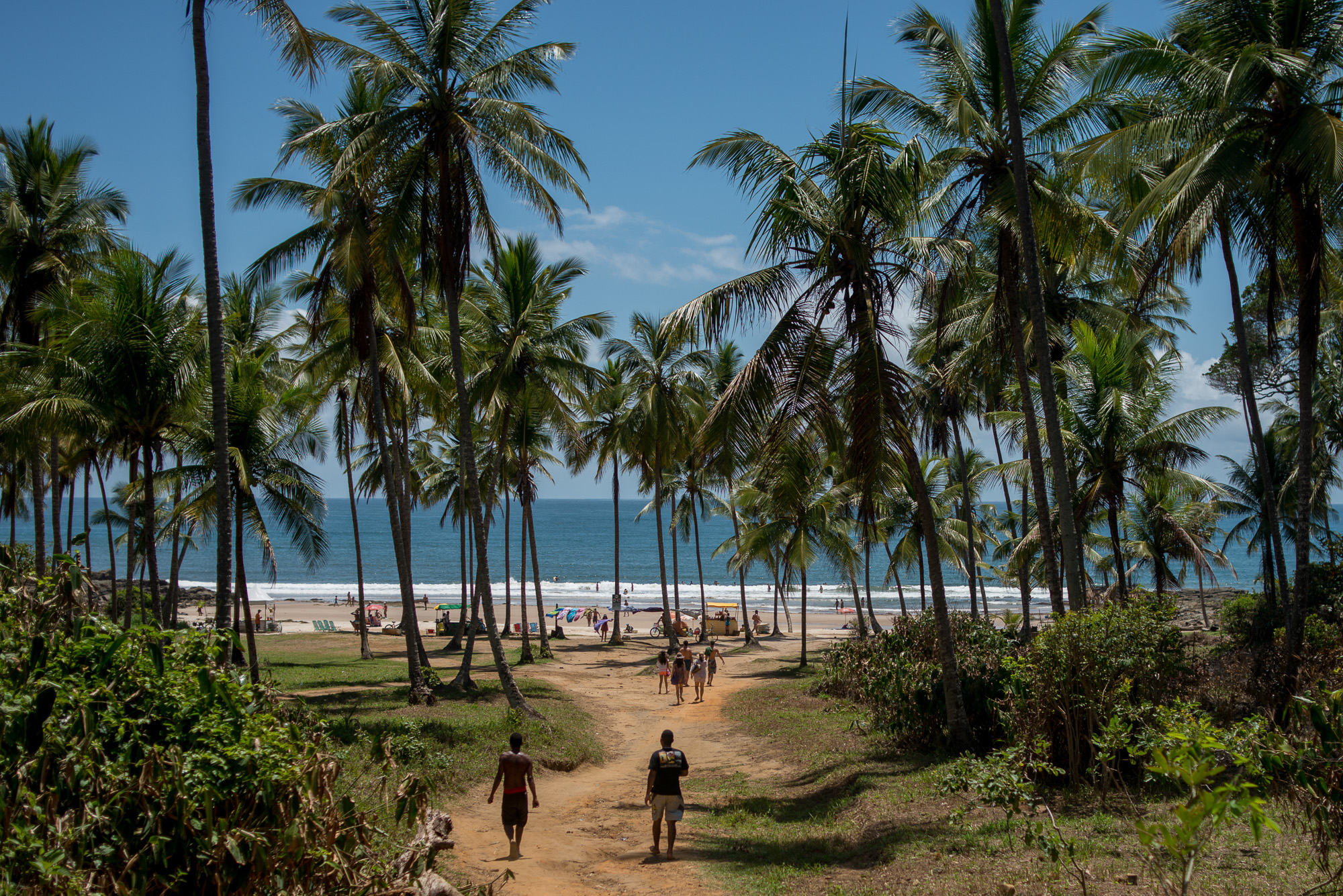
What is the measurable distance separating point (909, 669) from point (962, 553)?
1623 centimetres

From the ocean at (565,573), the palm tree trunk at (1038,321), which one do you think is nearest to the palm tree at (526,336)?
the palm tree trunk at (1038,321)

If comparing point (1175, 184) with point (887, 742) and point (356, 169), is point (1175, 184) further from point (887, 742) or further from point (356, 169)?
point (356, 169)

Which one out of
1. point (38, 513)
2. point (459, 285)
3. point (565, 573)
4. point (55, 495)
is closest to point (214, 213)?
point (459, 285)

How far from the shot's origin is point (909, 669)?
13.8m

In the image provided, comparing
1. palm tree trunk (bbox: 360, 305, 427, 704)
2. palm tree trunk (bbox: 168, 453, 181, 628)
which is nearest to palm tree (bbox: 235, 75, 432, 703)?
palm tree trunk (bbox: 360, 305, 427, 704)

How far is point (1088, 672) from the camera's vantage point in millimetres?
9156

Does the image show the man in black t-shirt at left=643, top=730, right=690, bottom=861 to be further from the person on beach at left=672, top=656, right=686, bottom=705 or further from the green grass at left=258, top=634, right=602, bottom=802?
the person on beach at left=672, top=656, right=686, bottom=705

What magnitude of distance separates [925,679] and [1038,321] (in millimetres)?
5728

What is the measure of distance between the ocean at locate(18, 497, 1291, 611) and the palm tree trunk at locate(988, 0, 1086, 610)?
39762mm

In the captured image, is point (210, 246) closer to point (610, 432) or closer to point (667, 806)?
point (667, 806)

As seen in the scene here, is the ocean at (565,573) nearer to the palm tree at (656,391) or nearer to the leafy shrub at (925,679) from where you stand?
the palm tree at (656,391)

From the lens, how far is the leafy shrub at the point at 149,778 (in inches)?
160

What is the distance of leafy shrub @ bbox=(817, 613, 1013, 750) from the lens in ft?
40.7

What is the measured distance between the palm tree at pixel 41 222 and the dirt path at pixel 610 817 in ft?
43.2
